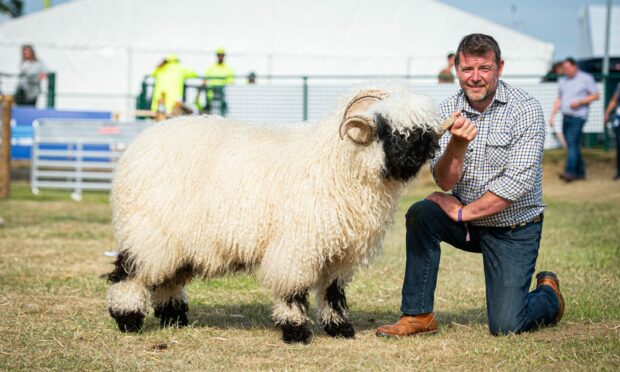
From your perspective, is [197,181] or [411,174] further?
[197,181]

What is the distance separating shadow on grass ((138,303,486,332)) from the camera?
606cm

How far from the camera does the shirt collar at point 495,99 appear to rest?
5.52m

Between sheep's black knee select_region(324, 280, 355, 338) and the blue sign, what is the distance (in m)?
13.1

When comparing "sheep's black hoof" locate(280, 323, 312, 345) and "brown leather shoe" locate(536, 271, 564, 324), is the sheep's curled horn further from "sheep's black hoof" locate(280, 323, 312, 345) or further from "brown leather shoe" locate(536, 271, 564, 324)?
"brown leather shoe" locate(536, 271, 564, 324)

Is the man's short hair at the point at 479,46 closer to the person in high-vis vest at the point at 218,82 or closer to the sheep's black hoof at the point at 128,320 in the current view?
the sheep's black hoof at the point at 128,320

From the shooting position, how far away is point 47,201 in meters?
15.1

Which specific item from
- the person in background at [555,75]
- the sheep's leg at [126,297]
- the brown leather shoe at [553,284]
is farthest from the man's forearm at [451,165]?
the person in background at [555,75]

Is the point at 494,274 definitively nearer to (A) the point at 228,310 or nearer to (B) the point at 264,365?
(B) the point at 264,365

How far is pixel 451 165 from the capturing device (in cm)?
541

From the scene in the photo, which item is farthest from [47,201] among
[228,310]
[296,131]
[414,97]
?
[414,97]

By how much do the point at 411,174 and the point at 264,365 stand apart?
1447mm

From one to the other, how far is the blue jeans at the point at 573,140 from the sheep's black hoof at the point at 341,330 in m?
11.8

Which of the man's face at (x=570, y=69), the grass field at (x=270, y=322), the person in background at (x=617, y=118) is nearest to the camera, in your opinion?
the grass field at (x=270, y=322)

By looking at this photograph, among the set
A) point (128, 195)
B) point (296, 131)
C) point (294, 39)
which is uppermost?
point (294, 39)
